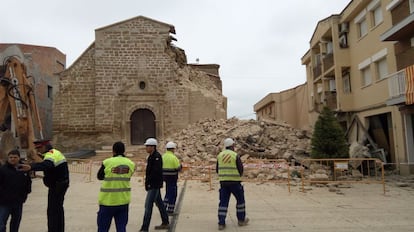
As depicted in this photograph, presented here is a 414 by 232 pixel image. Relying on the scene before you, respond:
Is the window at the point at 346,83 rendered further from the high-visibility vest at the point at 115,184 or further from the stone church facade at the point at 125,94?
the high-visibility vest at the point at 115,184

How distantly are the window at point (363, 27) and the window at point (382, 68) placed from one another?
1847mm

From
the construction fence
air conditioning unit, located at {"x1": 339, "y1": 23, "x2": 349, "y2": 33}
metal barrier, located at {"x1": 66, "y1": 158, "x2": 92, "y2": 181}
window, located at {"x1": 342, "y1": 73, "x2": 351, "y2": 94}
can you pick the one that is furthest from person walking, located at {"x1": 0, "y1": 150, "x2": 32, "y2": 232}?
air conditioning unit, located at {"x1": 339, "y1": 23, "x2": 349, "y2": 33}

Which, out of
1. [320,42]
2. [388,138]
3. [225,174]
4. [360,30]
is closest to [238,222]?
[225,174]

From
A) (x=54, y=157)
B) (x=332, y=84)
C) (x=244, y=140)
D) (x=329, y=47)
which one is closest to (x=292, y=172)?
(x=244, y=140)

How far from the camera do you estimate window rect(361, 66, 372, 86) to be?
1644 cm

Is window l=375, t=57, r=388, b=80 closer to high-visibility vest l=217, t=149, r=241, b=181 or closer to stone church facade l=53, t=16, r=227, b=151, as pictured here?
stone church facade l=53, t=16, r=227, b=151

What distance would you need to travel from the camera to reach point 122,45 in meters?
23.5

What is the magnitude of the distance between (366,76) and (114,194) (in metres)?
15.4

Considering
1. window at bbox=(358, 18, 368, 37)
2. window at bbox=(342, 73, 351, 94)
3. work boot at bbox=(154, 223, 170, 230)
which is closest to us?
work boot at bbox=(154, 223, 170, 230)

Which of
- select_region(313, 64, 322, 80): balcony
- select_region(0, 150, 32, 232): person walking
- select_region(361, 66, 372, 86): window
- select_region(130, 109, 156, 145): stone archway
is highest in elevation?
select_region(313, 64, 322, 80): balcony

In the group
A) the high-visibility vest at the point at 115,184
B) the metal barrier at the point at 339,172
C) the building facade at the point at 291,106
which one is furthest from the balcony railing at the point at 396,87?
the building facade at the point at 291,106

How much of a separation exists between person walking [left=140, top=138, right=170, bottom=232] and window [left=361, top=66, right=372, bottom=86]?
13458 mm

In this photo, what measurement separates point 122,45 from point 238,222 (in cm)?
→ 1951

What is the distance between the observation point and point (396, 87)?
13.0 m
